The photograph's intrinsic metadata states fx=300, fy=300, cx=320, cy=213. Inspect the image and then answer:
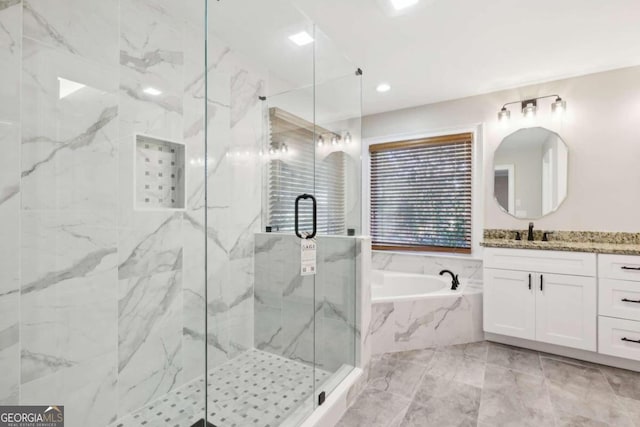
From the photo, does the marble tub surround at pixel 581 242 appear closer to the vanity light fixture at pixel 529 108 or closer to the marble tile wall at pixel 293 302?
the vanity light fixture at pixel 529 108

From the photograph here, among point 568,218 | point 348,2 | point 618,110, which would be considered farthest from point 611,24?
point 348,2

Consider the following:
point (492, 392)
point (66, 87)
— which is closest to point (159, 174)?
point (66, 87)

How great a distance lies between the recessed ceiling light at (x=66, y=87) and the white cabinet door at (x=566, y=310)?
3.43 meters

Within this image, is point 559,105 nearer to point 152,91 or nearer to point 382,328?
A: point 382,328

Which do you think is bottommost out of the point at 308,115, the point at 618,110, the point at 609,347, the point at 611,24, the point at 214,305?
the point at 609,347

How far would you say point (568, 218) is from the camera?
2811 mm

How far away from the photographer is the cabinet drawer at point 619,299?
7.25 ft

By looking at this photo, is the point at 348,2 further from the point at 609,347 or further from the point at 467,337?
the point at 609,347

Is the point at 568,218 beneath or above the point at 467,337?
above

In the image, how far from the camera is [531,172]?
9.86 feet

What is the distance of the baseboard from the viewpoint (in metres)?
2.30

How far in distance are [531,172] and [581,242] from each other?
0.77m

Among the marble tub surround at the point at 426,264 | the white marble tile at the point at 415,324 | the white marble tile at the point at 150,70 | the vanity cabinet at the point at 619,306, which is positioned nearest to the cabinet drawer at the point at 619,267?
the vanity cabinet at the point at 619,306

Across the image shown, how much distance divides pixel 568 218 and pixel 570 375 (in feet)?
4.51
